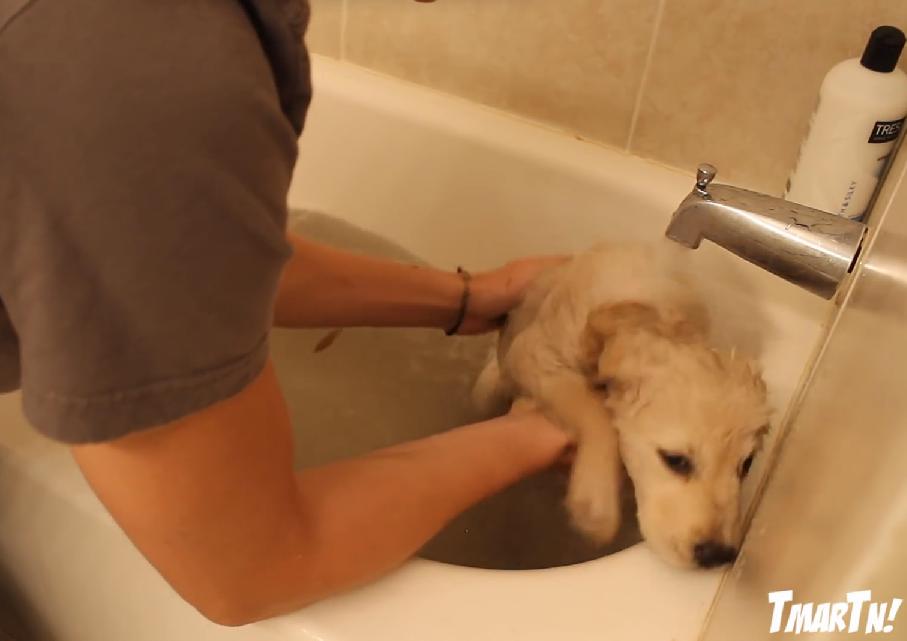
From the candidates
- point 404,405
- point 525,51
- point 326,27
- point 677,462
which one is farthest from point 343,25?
point 677,462

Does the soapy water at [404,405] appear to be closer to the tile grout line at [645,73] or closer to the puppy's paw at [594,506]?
the puppy's paw at [594,506]

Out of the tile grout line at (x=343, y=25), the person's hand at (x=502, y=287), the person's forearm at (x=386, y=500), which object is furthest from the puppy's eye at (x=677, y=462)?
the tile grout line at (x=343, y=25)

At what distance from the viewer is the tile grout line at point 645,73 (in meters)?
1.04

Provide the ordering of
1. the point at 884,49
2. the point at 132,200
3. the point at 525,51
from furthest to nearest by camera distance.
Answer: the point at 525,51 < the point at 884,49 < the point at 132,200

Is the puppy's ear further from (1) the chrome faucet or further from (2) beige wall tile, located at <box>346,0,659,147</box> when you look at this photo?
(2) beige wall tile, located at <box>346,0,659,147</box>

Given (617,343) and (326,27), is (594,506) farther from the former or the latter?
(326,27)

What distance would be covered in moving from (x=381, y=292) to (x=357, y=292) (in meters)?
0.03

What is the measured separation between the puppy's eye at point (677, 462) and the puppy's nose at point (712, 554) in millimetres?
88

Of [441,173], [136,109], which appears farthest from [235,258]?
[441,173]

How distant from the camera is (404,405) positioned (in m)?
1.12

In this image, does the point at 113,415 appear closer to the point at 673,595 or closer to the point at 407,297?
the point at 673,595

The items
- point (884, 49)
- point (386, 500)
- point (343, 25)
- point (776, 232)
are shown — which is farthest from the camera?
point (343, 25)

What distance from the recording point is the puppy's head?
2.58 ft

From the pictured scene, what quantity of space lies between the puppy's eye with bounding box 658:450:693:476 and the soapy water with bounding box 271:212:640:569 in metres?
0.13
